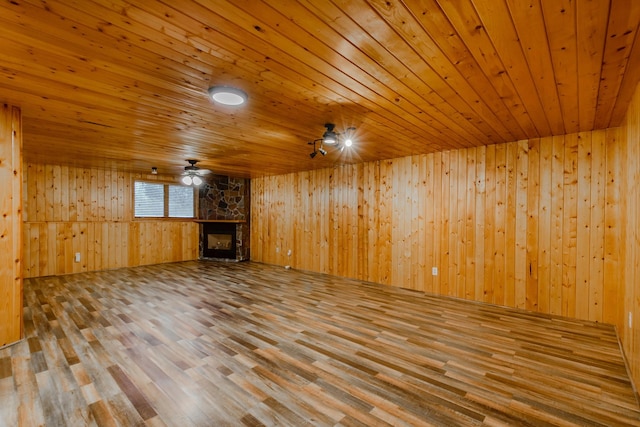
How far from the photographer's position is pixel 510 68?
6.37 feet

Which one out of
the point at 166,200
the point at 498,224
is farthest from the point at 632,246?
the point at 166,200

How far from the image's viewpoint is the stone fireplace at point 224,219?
7602 mm

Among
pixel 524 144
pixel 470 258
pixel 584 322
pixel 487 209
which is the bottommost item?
pixel 584 322

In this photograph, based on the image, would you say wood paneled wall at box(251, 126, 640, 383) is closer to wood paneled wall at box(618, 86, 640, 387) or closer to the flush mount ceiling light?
wood paneled wall at box(618, 86, 640, 387)

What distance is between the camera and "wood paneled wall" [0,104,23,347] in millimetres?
2691

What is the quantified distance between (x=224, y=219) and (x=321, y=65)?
649 centimetres

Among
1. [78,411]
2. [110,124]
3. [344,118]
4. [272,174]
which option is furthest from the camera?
[272,174]

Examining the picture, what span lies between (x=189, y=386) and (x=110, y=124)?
285 cm

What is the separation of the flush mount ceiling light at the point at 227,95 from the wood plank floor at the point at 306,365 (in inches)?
87.4

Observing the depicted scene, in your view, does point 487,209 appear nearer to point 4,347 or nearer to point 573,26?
point 573,26

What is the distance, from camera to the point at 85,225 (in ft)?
20.2

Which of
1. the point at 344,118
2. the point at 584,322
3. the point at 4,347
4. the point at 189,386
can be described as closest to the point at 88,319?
the point at 4,347

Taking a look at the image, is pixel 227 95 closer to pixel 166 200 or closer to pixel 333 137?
pixel 333 137

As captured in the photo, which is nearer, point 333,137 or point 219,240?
point 333,137
